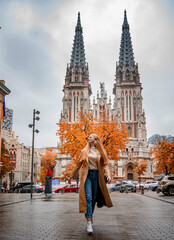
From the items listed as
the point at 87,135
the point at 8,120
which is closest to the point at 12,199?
the point at 87,135

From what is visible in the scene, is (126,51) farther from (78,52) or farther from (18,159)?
(18,159)

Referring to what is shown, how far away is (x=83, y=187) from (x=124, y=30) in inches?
3420

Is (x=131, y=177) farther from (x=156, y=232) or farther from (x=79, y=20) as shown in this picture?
(x=156, y=232)

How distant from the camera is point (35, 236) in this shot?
15.6ft

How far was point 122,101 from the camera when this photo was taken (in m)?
73.9

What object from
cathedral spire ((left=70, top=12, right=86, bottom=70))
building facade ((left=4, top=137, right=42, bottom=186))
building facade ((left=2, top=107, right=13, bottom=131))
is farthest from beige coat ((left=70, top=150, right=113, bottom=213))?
building facade ((left=2, top=107, right=13, bottom=131))

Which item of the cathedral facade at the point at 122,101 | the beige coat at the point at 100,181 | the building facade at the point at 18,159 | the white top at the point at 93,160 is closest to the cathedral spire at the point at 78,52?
the cathedral facade at the point at 122,101

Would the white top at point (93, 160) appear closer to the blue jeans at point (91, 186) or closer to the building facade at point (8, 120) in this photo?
the blue jeans at point (91, 186)

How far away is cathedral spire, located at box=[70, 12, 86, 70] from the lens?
8262 centimetres

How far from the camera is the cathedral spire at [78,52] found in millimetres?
82625

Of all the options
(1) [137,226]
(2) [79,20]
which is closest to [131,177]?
(2) [79,20]

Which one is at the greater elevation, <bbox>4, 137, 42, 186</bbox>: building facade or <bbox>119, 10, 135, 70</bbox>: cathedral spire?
<bbox>119, 10, 135, 70</bbox>: cathedral spire

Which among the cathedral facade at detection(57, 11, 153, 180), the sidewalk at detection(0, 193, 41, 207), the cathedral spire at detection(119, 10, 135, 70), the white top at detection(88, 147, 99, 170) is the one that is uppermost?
the cathedral spire at detection(119, 10, 135, 70)

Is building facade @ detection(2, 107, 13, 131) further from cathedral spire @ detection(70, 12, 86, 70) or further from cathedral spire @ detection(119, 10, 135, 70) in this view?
cathedral spire @ detection(119, 10, 135, 70)
